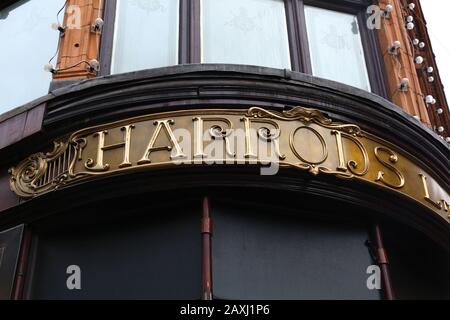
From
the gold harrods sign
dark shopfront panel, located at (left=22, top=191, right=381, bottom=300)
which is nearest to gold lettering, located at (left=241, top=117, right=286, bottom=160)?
the gold harrods sign

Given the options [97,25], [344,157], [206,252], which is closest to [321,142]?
[344,157]

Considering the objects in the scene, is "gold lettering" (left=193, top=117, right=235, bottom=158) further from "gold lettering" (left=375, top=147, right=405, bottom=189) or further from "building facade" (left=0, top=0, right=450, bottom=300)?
"gold lettering" (left=375, top=147, right=405, bottom=189)

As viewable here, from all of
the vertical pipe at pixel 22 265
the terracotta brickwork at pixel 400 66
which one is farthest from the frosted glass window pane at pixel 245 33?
the vertical pipe at pixel 22 265

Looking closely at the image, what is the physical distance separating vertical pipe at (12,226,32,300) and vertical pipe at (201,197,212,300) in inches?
79.6

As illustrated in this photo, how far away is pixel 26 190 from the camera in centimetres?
836

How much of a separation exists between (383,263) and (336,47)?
3698 mm

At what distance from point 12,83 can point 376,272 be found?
5522 mm

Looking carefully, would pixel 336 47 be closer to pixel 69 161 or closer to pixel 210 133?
pixel 210 133

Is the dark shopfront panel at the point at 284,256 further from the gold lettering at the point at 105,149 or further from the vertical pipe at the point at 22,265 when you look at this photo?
the vertical pipe at the point at 22,265

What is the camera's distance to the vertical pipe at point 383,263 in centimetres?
801

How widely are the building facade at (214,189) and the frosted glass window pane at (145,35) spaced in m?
0.23

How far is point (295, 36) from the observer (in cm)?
1024

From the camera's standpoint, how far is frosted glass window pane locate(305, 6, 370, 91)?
34.0ft
